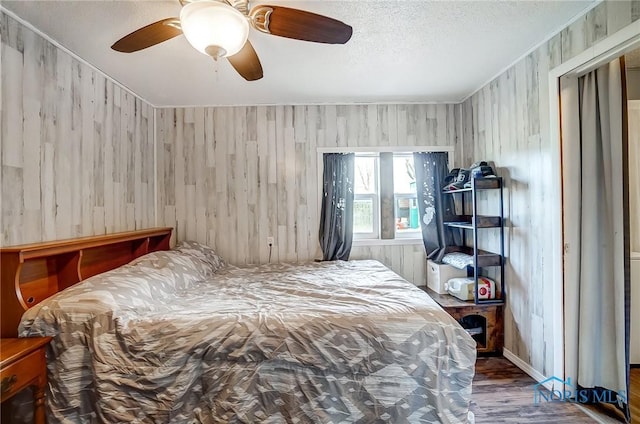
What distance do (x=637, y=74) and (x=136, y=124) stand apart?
4586 millimetres

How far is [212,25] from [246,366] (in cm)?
162

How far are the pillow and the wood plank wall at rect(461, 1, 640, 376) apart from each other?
2.66m

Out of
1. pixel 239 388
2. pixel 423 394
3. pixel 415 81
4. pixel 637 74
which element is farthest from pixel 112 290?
pixel 637 74

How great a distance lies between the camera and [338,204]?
325 centimetres

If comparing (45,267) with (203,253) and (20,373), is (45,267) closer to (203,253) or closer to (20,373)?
(20,373)

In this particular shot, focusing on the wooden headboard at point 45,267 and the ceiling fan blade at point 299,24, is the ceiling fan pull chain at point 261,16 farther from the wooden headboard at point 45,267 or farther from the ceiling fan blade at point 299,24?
the wooden headboard at point 45,267

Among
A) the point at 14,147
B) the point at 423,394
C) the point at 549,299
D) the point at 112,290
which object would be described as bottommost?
the point at 423,394

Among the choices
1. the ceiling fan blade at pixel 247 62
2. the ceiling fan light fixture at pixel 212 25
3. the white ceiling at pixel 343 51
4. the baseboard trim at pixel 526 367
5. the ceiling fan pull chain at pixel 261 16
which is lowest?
the baseboard trim at pixel 526 367

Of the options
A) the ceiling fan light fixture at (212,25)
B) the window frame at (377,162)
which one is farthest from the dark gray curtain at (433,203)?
the ceiling fan light fixture at (212,25)

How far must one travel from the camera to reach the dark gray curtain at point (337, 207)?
3234mm

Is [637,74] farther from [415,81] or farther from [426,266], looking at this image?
[426,266]

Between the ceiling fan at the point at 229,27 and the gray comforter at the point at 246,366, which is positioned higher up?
the ceiling fan at the point at 229,27

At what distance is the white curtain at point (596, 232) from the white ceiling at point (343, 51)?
0.56 m

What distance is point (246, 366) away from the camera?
155 cm
